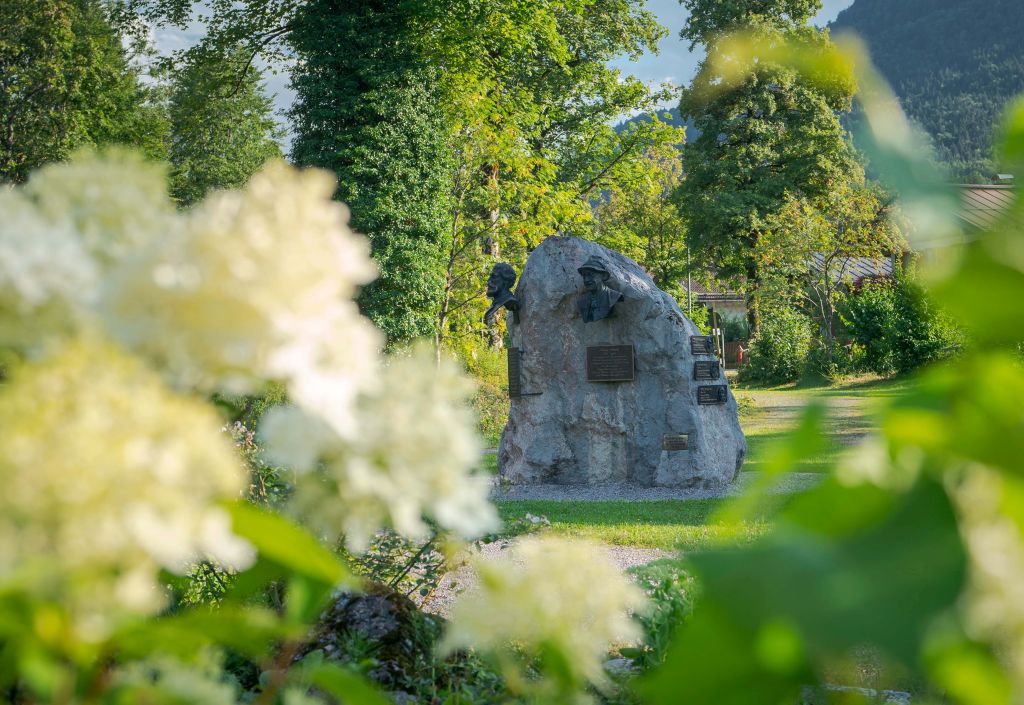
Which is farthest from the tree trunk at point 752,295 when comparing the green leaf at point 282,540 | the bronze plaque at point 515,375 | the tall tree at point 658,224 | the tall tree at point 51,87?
the green leaf at point 282,540

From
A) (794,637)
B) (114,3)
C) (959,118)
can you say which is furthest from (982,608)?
(959,118)

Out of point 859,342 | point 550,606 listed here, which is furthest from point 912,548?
point 859,342

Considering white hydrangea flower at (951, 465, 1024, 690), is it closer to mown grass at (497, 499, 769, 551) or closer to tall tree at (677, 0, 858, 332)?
mown grass at (497, 499, 769, 551)

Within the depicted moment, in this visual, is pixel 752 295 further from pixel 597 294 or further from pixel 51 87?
pixel 51 87

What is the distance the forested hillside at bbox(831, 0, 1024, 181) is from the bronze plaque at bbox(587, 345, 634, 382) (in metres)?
74.8

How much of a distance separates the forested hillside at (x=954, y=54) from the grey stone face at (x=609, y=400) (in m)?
Result: 74.5

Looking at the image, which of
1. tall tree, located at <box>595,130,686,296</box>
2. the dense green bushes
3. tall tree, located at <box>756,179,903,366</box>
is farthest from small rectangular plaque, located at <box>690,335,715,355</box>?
tall tree, located at <box>595,130,686,296</box>

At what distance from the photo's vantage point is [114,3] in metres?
17.2

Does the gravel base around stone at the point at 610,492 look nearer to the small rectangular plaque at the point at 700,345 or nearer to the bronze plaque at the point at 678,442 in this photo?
the bronze plaque at the point at 678,442

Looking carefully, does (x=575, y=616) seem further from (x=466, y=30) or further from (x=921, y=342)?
(x=921, y=342)

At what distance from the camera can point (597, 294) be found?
838cm

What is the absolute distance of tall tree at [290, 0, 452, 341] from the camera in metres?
14.7

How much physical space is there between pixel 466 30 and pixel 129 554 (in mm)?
16361

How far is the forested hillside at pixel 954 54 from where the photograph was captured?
3150 inches
